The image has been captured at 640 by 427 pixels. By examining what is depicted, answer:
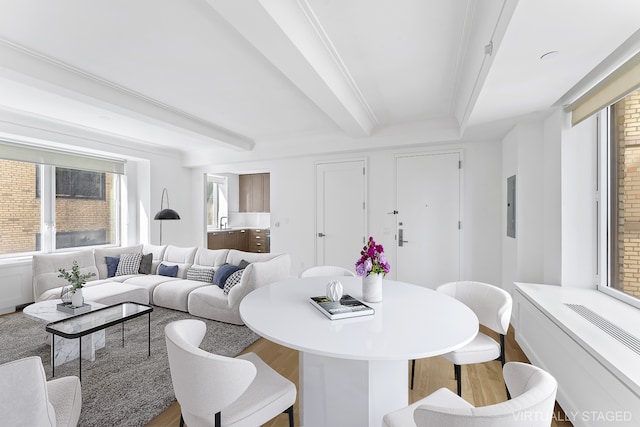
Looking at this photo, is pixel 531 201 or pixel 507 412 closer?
pixel 507 412

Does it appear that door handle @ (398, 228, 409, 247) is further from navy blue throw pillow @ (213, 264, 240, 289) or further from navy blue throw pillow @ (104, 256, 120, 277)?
navy blue throw pillow @ (104, 256, 120, 277)

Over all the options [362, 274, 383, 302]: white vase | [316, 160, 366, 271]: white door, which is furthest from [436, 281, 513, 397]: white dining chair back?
[316, 160, 366, 271]: white door

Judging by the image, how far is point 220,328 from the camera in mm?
3232

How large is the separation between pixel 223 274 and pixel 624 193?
3.90 m

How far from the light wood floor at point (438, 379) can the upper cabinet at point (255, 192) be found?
16.9 feet

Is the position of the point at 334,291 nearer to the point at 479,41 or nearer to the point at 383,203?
the point at 479,41

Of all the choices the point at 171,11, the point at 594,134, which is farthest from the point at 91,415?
the point at 594,134

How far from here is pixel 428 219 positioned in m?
4.41

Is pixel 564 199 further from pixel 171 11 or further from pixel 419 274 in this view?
pixel 171 11

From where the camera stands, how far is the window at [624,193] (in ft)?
7.02

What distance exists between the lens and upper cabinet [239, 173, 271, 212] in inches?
303

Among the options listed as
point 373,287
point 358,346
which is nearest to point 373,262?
point 373,287

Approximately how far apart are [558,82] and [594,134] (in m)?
0.74

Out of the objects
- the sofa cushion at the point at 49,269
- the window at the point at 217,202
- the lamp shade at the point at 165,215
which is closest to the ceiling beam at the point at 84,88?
the lamp shade at the point at 165,215
